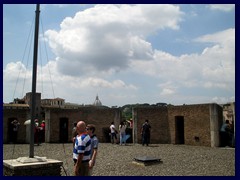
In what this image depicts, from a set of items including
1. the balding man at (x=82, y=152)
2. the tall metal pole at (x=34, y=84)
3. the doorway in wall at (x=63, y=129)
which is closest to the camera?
the balding man at (x=82, y=152)

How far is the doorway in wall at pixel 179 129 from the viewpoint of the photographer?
22.5 m

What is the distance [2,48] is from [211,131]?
1613 cm

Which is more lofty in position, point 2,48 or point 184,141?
point 2,48

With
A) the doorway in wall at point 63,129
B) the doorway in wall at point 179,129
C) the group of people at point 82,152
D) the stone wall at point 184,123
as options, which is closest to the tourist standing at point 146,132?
the stone wall at point 184,123

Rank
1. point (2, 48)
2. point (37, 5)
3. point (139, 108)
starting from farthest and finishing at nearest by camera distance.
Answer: point (139, 108)
point (37, 5)
point (2, 48)

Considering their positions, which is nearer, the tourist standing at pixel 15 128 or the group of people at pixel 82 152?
the group of people at pixel 82 152

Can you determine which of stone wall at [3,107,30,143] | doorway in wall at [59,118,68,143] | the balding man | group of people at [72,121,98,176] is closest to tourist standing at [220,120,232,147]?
doorway in wall at [59,118,68,143]

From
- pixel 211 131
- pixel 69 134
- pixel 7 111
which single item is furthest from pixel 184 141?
pixel 7 111

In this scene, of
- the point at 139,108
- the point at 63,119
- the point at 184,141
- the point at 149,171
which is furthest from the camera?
the point at 63,119

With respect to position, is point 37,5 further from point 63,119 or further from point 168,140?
point 63,119

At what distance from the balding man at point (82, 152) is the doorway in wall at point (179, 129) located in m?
16.4

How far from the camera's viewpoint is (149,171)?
10805mm

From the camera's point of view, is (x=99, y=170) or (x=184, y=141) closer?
(x=99, y=170)

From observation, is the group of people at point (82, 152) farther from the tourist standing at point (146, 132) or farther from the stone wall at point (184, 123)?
the stone wall at point (184, 123)
